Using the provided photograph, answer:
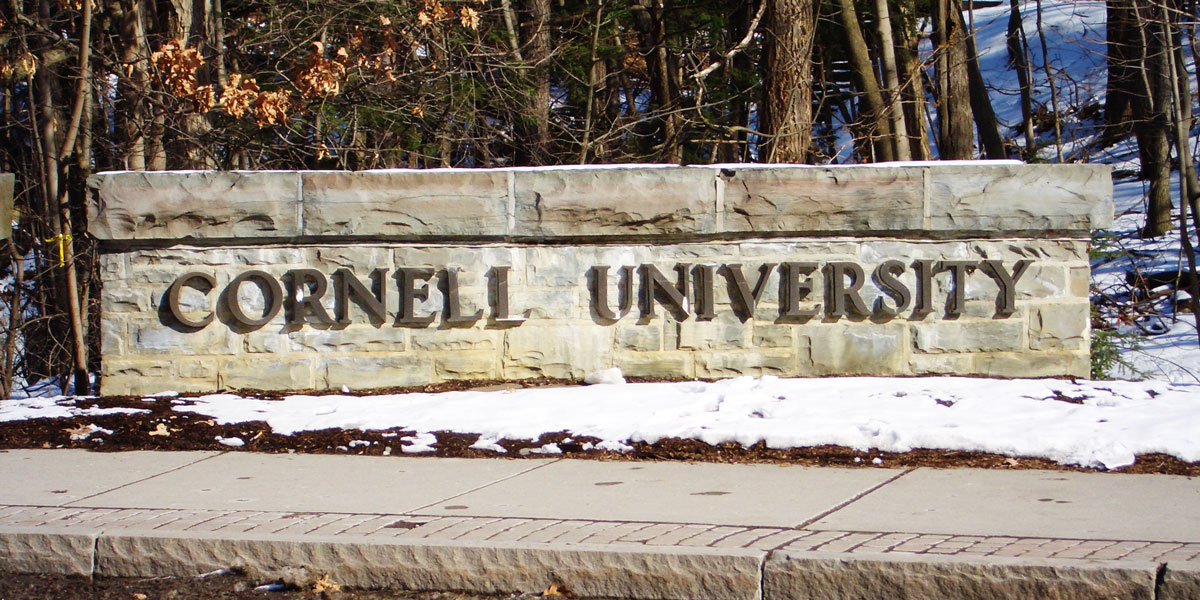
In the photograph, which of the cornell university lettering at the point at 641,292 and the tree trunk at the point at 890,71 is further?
the tree trunk at the point at 890,71

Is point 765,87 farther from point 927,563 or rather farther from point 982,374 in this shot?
point 927,563

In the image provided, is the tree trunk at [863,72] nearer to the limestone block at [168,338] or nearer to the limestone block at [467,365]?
the limestone block at [467,365]

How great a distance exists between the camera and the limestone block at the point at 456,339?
24.2ft

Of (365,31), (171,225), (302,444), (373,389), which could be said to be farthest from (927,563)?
(365,31)

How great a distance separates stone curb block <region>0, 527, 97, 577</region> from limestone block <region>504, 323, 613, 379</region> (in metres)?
3.32

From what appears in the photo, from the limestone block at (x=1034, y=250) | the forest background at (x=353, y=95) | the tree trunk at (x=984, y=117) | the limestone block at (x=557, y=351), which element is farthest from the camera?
the tree trunk at (x=984, y=117)

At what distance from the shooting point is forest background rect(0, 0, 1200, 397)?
34.2ft

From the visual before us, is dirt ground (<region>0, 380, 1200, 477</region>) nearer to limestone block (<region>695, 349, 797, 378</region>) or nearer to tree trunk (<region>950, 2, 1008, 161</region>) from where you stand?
limestone block (<region>695, 349, 797, 378</region>)

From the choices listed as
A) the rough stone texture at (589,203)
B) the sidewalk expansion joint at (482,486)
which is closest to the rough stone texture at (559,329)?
the rough stone texture at (589,203)

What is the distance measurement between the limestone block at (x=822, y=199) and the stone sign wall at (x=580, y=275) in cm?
1

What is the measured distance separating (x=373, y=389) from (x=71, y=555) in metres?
3.10

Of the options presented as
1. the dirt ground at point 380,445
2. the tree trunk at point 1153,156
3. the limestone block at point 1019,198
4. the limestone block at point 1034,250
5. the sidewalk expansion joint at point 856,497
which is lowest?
the sidewalk expansion joint at point 856,497

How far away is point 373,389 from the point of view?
7.38 metres

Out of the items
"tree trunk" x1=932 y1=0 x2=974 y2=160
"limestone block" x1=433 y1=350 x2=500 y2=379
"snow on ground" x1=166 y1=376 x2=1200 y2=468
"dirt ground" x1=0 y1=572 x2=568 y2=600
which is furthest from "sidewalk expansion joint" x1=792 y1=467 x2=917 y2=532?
"tree trunk" x1=932 y1=0 x2=974 y2=160
